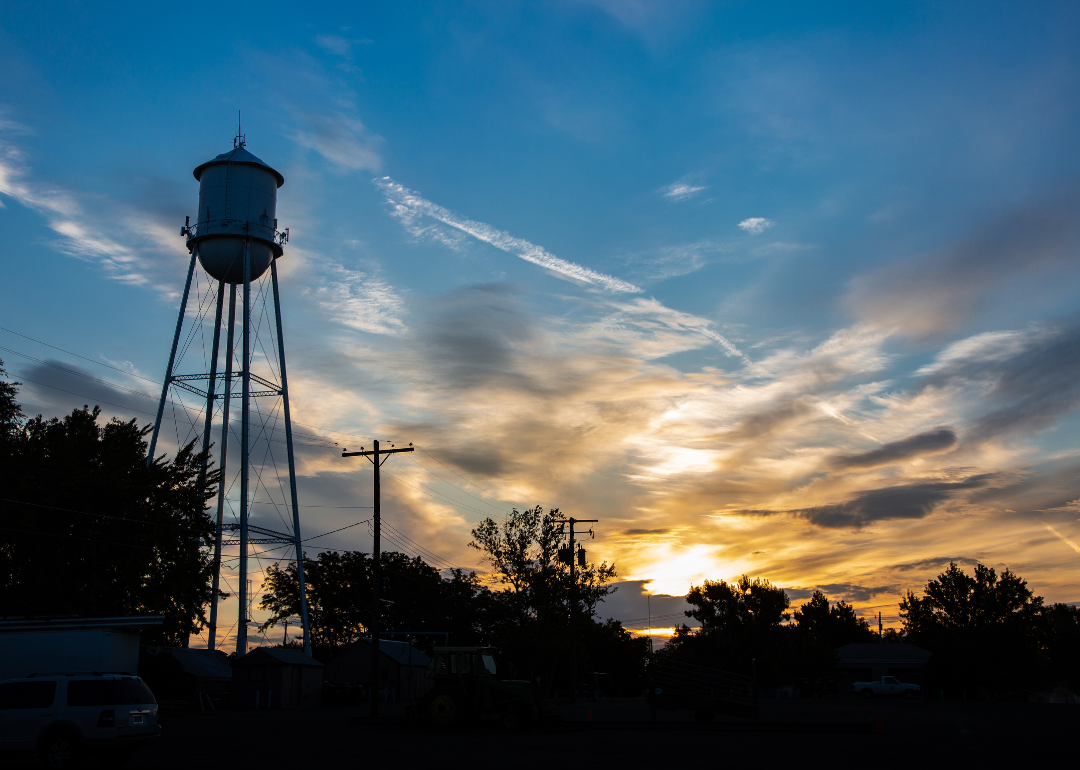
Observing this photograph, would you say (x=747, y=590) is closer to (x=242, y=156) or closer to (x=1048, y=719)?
(x=1048, y=719)

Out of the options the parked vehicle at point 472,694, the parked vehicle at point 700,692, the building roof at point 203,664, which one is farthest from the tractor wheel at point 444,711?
the building roof at point 203,664

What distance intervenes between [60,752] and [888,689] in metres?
63.7

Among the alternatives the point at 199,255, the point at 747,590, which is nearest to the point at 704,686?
the point at 199,255

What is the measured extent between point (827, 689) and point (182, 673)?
6258 centimetres

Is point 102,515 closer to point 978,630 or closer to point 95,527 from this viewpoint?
point 95,527

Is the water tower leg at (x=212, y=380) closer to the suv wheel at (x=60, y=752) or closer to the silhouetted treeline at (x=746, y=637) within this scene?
the suv wheel at (x=60, y=752)

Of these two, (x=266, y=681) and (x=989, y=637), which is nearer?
(x=266, y=681)

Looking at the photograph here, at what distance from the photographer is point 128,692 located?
15.3m

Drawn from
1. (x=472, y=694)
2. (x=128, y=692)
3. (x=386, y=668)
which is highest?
(x=128, y=692)

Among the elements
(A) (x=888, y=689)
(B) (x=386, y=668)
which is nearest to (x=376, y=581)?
(B) (x=386, y=668)

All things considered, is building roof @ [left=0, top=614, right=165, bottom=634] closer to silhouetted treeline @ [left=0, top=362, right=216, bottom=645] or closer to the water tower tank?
silhouetted treeline @ [left=0, top=362, right=216, bottom=645]

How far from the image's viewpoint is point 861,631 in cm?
12344

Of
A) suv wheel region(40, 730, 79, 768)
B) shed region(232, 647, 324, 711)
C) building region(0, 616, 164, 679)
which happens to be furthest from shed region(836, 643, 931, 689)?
suv wheel region(40, 730, 79, 768)

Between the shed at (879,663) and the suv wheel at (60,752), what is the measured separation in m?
76.7
